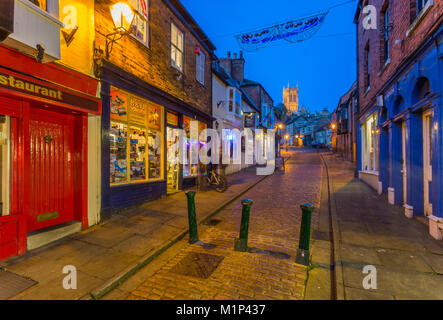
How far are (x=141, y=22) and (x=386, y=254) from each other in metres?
9.36

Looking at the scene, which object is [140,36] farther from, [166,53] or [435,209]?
[435,209]

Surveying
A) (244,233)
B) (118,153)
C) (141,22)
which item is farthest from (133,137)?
(244,233)

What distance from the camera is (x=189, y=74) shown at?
418 inches

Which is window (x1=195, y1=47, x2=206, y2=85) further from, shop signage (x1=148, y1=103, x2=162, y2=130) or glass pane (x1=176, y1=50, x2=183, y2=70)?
shop signage (x1=148, y1=103, x2=162, y2=130)

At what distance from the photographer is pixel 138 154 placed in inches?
293

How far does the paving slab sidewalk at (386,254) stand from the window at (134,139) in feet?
20.0

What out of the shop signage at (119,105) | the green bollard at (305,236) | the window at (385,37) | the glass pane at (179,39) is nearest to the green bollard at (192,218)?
the green bollard at (305,236)

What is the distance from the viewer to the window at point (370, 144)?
10586 millimetres

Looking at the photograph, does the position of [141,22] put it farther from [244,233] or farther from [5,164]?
[244,233]

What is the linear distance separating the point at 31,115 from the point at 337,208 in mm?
8899

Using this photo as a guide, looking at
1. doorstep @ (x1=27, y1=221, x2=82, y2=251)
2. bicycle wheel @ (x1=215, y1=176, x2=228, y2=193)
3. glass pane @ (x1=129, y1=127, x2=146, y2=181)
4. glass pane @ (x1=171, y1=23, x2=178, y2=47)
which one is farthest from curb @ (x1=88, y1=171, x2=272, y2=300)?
glass pane @ (x1=171, y1=23, x2=178, y2=47)

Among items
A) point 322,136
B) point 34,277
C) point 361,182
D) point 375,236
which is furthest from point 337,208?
point 322,136

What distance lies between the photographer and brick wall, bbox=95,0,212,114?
20.1 feet

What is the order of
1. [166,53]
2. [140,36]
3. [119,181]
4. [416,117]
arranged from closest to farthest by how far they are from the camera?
[416,117]
[119,181]
[140,36]
[166,53]
